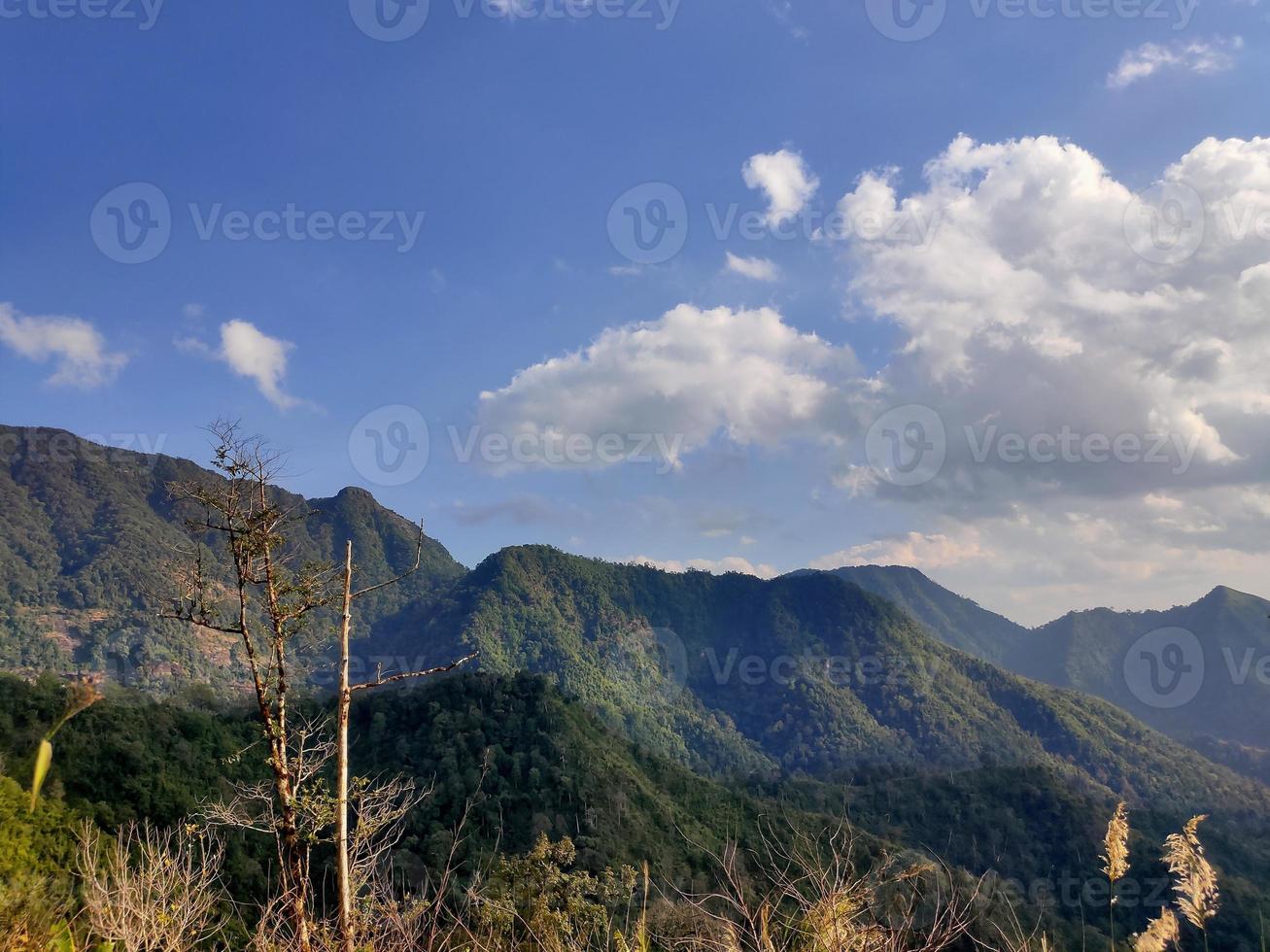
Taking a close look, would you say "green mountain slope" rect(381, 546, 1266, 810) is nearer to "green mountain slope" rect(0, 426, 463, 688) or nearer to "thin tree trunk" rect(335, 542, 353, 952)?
"green mountain slope" rect(0, 426, 463, 688)

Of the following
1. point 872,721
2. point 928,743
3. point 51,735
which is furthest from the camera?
point 872,721

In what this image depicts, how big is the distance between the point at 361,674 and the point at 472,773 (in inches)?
3214

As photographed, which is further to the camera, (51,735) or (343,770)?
(343,770)

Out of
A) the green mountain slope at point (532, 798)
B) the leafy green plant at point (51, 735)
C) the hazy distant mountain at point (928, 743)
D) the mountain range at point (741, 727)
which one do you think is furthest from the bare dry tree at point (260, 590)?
the hazy distant mountain at point (928, 743)

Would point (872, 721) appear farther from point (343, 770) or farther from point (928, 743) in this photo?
point (343, 770)

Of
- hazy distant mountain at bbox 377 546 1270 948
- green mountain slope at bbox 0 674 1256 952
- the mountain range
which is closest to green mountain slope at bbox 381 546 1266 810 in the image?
hazy distant mountain at bbox 377 546 1270 948

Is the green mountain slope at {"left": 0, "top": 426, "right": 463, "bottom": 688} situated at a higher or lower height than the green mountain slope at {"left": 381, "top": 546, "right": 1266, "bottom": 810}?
higher

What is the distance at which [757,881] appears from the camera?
4647 cm

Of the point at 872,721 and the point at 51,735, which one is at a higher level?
the point at 51,735

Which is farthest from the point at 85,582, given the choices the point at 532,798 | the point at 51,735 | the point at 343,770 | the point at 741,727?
the point at 51,735

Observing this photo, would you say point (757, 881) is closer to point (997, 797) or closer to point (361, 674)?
point (997, 797)

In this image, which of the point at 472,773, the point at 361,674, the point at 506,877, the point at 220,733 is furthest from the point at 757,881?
the point at 361,674

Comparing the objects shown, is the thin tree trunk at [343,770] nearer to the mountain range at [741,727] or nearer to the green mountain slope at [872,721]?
the mountain range at [741,727]

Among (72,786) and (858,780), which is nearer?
(72,786)
